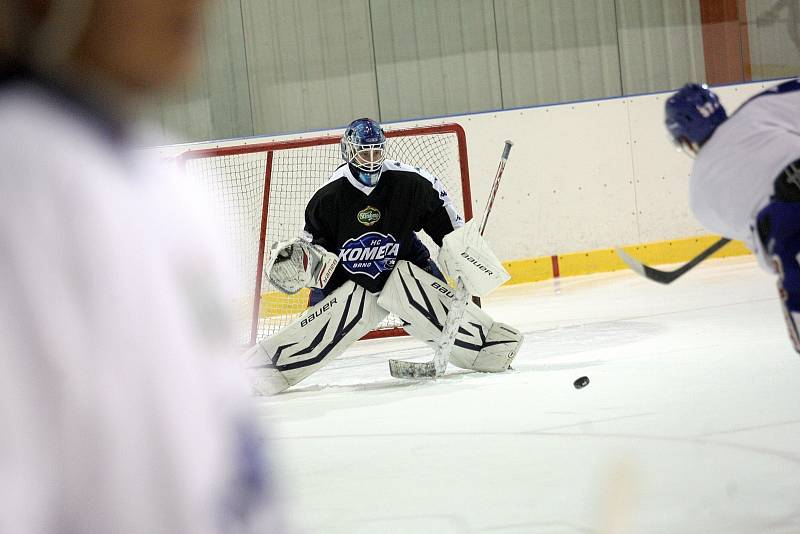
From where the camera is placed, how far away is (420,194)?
5062 mm

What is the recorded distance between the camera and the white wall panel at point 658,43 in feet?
34.6

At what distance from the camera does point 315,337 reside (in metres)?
4.89

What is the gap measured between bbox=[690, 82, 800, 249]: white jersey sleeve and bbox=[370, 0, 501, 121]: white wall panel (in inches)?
310

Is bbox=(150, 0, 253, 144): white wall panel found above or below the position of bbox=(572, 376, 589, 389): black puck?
above

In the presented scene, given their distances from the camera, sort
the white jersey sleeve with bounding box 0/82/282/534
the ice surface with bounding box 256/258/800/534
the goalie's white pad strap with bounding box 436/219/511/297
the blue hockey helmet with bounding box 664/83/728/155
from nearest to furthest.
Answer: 1. the white jersey sleeve with bounding box 0/82/282/534
2. the ice surface with bounding box 256/258/800/534
3. the blue hockey helmet with bounding box 664/83/728/155
4. the goalie's white pad strap with bounding box 436/219/511/297

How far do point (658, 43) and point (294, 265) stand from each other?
6.85 m

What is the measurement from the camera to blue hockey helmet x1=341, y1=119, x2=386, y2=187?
491 cm

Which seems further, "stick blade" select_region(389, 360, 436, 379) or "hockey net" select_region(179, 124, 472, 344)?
"hockey net" select_region(179, 124, 472, 344)

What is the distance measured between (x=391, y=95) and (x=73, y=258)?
10.2 metres

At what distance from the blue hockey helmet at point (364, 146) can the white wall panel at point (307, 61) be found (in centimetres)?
551

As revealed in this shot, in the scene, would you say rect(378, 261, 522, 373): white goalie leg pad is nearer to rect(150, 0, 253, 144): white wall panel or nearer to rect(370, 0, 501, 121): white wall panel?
rect(150, 0, 253, 144): white wall panel

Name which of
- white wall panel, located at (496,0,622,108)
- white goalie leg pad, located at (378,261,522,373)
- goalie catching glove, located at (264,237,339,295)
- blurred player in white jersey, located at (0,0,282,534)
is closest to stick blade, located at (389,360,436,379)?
white goalie leg pad, located at (378,261,522,373)

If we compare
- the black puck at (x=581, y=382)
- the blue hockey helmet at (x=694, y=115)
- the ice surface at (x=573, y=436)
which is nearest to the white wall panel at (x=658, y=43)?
the ice surface at (x=573, y=436)

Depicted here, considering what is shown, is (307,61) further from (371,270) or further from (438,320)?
(438,320)
